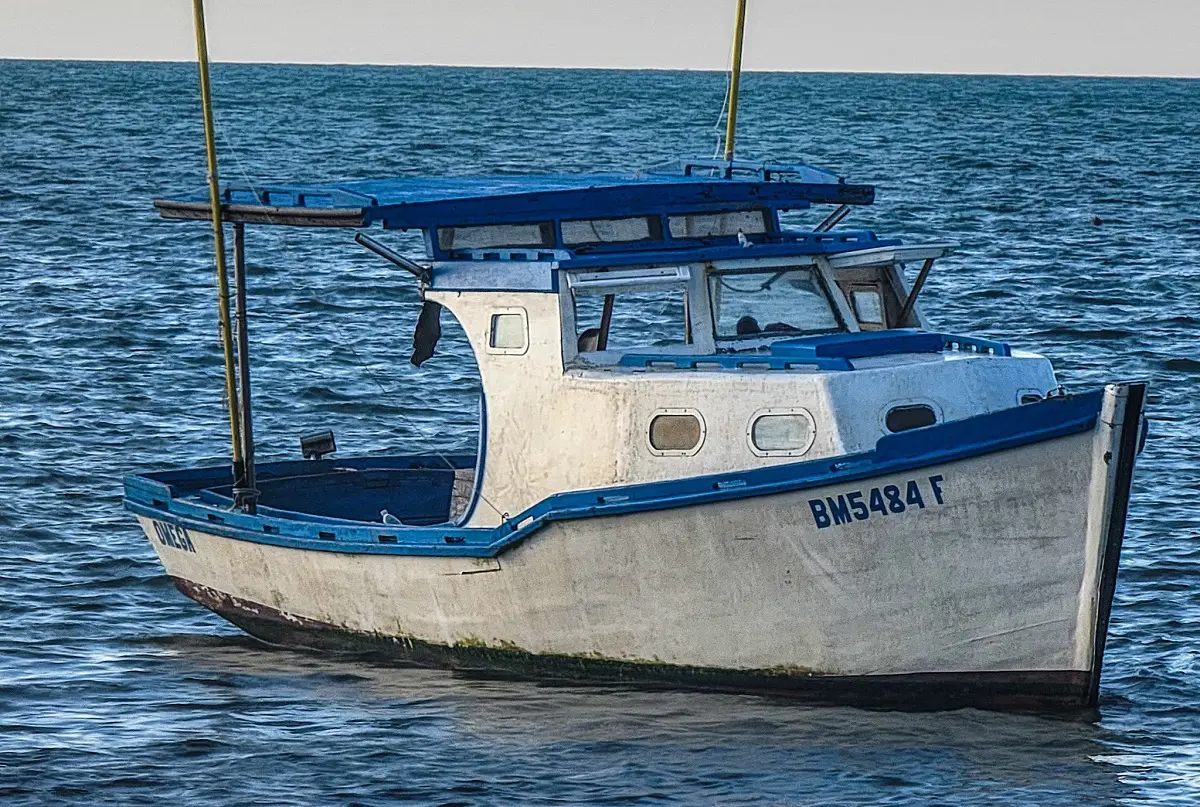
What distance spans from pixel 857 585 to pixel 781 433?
4.28 ft

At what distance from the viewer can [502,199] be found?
17312mm

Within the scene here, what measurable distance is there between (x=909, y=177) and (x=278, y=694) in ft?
186

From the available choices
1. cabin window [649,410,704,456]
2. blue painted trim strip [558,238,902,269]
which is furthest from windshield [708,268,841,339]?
cabin window [649,410,704,456]

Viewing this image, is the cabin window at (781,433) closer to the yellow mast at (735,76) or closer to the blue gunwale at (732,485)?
the blue gunwale at (732,485)

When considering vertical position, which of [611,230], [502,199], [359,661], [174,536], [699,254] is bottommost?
[359,661]

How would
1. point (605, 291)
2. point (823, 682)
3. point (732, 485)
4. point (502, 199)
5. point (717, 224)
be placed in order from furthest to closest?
1. point (717, 224)
2. point (502, 199)
3. point (605, 291)
4. point (823, 682)
5. point (732, 485)

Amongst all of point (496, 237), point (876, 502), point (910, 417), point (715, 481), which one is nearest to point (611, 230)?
point (496, 237)

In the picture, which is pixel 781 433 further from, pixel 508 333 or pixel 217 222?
pixel 217 222

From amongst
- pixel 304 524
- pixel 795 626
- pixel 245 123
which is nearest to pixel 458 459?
pixel 304 524

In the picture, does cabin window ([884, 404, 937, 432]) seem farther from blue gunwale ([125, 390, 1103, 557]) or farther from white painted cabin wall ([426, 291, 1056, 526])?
blue gunwale ([125, 390, 1103, 557])

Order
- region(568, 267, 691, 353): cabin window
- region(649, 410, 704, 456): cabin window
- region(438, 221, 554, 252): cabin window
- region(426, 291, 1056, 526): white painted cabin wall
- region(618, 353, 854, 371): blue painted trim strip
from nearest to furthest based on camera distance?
region(426, 291, 1056, 526): white painted cabin wall
region(618, 353, 854, 371): blue painted trim strip
region(649, 410, 704, 456): cabin window
region(568, 267, 691, 353): cabin window
region(438, 221, 554, 252): cabin window

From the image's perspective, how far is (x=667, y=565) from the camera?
1587 centimetres

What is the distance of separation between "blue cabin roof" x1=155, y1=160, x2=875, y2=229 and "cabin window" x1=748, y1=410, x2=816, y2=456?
2.69 m

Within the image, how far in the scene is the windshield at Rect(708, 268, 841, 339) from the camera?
17.3m
